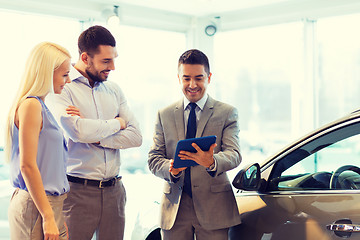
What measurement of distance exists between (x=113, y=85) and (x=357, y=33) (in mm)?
3996

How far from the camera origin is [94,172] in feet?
7.79

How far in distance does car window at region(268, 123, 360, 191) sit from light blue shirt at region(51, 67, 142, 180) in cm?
84

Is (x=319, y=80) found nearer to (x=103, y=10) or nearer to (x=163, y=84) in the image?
(x=163, y=84)

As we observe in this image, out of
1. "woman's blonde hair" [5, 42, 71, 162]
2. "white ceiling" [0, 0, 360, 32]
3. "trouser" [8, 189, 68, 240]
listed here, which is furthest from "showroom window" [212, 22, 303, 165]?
"trouser" [8, 189, 68, 240]

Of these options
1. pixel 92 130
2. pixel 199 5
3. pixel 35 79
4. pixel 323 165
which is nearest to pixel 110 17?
pixel 199 5

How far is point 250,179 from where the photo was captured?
2.24 metres

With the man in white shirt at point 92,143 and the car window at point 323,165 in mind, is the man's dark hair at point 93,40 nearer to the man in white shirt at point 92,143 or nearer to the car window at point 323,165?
the man in white shirt at point 92,143

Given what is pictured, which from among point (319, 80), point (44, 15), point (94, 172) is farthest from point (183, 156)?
point (319, 80)

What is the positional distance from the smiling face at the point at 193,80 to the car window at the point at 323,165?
529 millimetres

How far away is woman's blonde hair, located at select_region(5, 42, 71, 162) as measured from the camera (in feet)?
6.14

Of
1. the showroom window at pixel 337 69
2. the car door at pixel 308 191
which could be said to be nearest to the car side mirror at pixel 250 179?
the car door at pixel 308 191

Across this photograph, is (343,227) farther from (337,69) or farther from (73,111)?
(337,69)

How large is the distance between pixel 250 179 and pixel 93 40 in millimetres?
1081

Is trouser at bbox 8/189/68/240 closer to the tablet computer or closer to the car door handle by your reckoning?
the tablet computer
